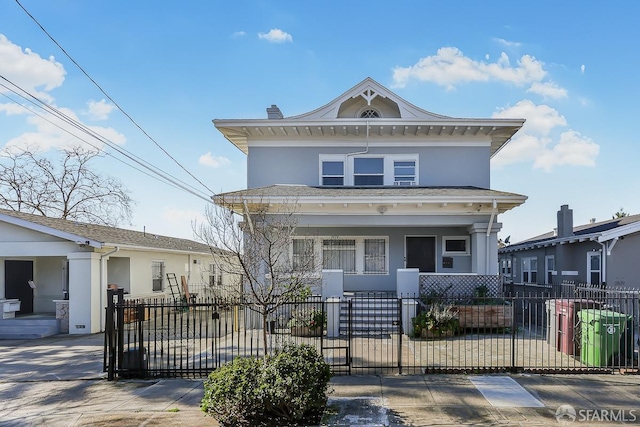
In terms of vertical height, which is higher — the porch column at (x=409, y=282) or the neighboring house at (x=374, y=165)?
the neighboring house at (x=374, y=165)

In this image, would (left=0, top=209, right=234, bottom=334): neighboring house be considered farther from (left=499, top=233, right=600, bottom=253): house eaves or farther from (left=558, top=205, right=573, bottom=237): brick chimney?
(left=558, top=205, right=573, bottom=237): brick chimney

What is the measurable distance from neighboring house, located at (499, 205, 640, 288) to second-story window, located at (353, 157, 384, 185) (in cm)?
820

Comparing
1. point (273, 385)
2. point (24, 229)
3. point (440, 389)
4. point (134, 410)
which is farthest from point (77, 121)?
point (440, 389)

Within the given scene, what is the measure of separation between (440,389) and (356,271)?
30.6 ft

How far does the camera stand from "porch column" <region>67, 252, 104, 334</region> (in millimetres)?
14820

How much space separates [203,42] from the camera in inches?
559

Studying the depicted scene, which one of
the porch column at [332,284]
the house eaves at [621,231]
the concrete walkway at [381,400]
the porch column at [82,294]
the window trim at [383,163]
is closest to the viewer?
the concrete walkway at [381,400]

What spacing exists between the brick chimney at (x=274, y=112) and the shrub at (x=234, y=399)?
47.8ft

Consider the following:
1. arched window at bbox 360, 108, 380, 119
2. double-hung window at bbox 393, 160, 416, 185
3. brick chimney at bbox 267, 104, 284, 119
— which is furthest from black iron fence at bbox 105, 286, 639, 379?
brick chimney at bbox 267, 104, 284, 119

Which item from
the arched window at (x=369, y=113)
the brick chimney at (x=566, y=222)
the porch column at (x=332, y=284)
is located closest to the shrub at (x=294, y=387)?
the porch column at (x=332, y=284)

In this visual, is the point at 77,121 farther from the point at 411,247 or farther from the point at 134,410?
the point at 411,247

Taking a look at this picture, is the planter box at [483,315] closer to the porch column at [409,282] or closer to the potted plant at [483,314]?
the potted plant at [483,314]

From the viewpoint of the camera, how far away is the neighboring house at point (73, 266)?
14859 mm

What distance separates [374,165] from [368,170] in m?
0.31
